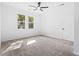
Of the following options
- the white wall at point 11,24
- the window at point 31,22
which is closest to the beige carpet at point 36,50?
the white wall at point 11,24

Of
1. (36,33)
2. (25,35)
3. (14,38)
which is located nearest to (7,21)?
(14,38)

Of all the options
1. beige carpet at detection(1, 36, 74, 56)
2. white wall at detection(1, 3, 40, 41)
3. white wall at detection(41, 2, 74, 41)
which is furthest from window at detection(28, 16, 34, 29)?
beige carpet at detection(1, 36, 74, 56)

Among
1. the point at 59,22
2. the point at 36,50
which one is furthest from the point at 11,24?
the point at 59,22

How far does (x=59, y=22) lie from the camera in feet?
19.6

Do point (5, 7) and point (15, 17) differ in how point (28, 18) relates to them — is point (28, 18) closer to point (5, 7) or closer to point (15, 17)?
point (15, 17)

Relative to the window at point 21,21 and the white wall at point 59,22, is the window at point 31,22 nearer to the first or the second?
the window at point 21,21

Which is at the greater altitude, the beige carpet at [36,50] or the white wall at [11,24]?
the white wall at [11,24]

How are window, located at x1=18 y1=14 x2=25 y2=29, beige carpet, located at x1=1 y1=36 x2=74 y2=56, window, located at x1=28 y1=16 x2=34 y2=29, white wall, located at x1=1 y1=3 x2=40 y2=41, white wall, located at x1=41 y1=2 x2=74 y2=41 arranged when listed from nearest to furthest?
beige carpet, located at x1=1 y1=36 x2=74 y2=56 < white wall, located at x1=1 y1=3 x2=40 y2=41 < white wall, located at x1=41 y1=2 x2=74 y2=41 < window, located at x1=18 y1=14 x2=25 y2=29 < window, located at x1=28 y1=16 x2=34 y2=29

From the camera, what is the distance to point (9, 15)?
4969 millimetres

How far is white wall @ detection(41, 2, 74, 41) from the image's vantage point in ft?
17.4

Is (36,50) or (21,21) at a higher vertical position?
(21,21)

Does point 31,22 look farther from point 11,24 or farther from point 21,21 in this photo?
point 11,24

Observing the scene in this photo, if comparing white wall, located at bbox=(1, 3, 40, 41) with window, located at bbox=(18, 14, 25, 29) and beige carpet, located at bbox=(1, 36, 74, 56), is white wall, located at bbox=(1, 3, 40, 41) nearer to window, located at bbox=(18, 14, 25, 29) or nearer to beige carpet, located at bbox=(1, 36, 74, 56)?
window, located at bbox=(18, 14, 25, 29)

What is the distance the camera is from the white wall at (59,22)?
17.4 ft
